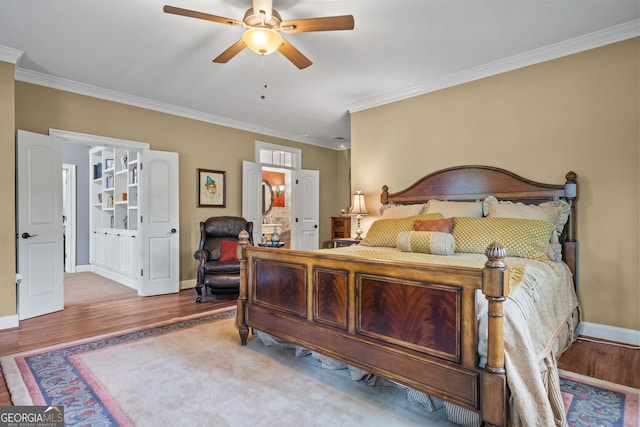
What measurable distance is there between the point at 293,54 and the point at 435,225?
1950 mm

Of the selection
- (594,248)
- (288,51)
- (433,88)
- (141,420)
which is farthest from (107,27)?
(594,248)

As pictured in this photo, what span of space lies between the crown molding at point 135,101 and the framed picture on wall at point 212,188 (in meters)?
0.82

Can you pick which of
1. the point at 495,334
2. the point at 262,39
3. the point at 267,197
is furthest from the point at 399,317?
the point at 267,197

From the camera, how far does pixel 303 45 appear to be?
10.4ft

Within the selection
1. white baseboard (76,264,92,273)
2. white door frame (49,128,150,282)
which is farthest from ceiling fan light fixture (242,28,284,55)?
white baseboard (76,264,92,273)

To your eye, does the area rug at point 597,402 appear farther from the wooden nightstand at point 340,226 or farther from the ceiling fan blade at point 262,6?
the wooden nightstand at point 340,226

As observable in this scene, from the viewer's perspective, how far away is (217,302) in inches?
168

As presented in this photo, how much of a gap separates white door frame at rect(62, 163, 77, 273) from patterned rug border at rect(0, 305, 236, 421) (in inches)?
174

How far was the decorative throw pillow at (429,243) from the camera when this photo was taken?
2.92m

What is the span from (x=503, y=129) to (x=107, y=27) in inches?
148

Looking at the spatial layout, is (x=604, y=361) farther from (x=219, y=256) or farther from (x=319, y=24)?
(x=219, y=256)

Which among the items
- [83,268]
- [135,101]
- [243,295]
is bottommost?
[83,268]

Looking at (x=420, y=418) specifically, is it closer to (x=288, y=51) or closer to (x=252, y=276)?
(x=252, y=276)

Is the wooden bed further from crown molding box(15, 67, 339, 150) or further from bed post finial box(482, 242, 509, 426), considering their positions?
crown molding box(15, 67, 339, 150)
